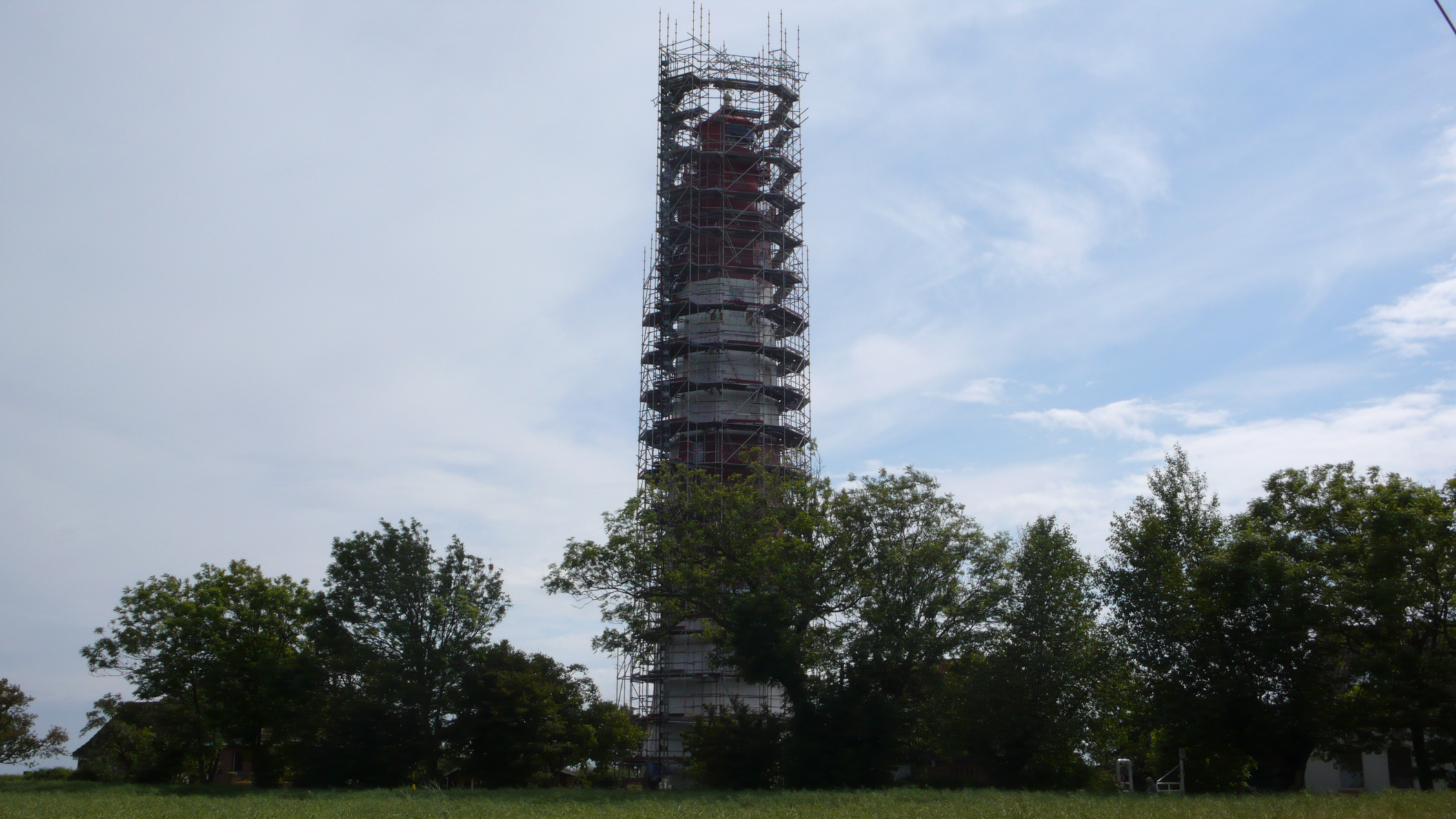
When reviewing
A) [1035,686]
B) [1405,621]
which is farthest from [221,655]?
[1405,621]

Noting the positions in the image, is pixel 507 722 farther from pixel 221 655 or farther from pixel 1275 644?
pixel 1275 644

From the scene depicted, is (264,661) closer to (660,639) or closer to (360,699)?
(360,699)

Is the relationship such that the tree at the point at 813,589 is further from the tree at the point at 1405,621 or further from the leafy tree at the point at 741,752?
the tree at the point at 1405,621

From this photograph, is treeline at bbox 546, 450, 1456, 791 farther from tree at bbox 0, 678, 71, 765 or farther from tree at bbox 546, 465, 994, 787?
tree at bbox 0, 678, 71, 765

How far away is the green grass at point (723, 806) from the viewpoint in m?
23.2

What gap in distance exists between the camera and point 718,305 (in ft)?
186

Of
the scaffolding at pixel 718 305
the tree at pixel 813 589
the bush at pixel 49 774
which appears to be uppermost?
the scaffolding at pixel 718 305

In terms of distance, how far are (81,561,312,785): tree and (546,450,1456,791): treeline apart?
42.7 ft

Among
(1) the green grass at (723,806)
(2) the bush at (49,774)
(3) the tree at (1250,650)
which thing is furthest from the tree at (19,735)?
(3) the tree at (1250,650)

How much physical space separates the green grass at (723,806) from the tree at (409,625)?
19.1 ft

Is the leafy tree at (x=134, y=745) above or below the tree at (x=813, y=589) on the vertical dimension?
below

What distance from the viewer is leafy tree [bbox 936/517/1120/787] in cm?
3581

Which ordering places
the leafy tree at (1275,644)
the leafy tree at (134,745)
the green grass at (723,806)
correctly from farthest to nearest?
the leafy tree at (134,745), the leafy tree at (1275,644), the green grass at (723,806)

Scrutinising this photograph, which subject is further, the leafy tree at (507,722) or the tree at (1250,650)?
the leafy tree at (507,722)
